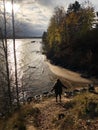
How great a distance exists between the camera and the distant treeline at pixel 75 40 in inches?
2583

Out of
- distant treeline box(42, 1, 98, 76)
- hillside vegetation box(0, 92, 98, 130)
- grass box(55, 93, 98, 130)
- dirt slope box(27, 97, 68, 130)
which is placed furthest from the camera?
distant treeline box(42, 1, 98, 76)

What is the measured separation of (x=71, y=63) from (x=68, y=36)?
15.8m

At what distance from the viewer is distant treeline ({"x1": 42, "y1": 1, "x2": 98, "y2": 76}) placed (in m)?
65.6

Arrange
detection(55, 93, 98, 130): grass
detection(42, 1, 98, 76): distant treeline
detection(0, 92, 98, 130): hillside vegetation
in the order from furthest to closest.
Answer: detection(42, 1, 98, 76): distant treeline
detection(0, 92, 98, 130): hillside vegetation
detection(55, 93, 98, 130): grass

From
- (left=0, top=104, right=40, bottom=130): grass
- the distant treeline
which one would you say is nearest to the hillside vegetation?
(left=0, top=104, right=40, bottom=130): grass

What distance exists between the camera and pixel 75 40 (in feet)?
243

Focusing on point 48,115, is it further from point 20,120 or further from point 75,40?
point 75,40

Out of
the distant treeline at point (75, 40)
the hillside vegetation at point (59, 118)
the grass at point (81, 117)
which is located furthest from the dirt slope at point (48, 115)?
the distant treeline at point (75, 40)

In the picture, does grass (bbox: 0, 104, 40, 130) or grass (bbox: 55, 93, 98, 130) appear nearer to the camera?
grass (bbox: 55, 93, 98, 130)

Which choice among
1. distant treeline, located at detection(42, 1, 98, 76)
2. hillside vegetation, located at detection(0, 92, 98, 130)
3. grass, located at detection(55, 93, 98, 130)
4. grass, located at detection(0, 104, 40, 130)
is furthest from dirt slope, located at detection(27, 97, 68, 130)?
distant treeline, located at detection(42, 1, 98, 76)

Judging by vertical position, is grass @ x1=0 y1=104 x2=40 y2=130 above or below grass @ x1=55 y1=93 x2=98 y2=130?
below

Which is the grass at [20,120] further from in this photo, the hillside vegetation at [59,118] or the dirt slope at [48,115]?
the dirt slope at [48,115]

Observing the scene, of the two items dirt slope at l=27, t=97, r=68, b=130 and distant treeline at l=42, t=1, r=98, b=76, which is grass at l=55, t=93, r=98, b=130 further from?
distant treeline at l=42, t=1, r=98, b=76

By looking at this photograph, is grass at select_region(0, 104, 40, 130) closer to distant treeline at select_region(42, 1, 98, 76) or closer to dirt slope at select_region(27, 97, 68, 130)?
dirt slope at select_region(27, 97, 68, 130)
